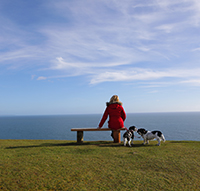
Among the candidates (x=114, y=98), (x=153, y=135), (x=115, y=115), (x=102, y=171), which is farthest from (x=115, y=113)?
(x=102, y=171)

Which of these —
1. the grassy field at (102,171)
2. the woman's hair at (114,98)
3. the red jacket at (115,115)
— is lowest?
the grassy field at (102,171)

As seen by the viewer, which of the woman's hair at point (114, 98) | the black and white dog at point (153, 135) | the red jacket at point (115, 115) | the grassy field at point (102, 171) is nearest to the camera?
the grassy field at point (102, 171)

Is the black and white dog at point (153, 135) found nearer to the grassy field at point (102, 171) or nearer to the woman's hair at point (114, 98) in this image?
the grassy field at point (102, 171)

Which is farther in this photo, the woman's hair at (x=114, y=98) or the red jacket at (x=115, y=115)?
the woman's hair at (x=114, y=98)

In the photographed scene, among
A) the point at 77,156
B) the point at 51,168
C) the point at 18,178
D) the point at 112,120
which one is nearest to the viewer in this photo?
the point at 18,178

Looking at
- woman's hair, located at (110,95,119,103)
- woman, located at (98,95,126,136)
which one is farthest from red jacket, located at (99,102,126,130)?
woman's hair, located at (110,95,119,103)

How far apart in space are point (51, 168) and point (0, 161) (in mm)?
2499

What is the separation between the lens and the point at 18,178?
232 inches

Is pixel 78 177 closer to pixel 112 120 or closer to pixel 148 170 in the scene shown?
pixel 148 170

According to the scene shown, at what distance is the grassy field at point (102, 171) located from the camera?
557 cm

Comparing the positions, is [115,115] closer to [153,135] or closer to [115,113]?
[115,113]

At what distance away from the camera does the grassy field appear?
18.3 ft

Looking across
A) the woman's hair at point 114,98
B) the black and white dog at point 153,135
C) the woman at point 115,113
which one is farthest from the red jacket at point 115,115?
the black and white dog at point 153,135

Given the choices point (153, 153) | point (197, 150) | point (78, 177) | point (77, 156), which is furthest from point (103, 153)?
point (197, 150)
